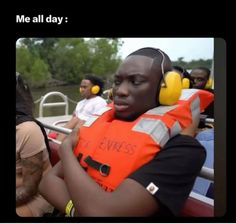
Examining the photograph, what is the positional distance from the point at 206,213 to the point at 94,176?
44cm

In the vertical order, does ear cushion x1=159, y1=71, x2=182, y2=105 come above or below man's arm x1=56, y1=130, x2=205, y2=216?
above

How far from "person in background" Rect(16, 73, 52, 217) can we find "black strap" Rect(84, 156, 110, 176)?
476 mm

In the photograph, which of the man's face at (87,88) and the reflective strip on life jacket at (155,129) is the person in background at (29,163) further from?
the man's face at (87,88)

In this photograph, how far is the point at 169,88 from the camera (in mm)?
1261

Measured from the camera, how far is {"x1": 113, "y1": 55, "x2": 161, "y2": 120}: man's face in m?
1.26

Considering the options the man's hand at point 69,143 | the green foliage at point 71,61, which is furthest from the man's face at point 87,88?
the green foliage at point 71,61

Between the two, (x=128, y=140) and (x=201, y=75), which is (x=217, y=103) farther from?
A: (x=201, y=75)

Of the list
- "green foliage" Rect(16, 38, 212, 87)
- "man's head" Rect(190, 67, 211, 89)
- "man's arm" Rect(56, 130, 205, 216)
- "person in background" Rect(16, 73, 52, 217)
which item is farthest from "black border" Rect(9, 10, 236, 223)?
"green foliage" Rect(16, 38, 212, 87)

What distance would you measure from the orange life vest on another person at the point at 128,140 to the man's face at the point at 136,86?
0.04 m

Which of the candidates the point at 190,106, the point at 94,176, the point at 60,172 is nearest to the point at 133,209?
the point at 94,176

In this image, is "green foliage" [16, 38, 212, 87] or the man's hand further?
"green foliage" [16, 38, 212, 87]

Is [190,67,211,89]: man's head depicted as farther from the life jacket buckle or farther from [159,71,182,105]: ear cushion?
the life jacket buckle

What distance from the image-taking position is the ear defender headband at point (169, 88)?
1270 millimetres

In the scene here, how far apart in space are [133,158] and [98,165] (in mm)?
153
